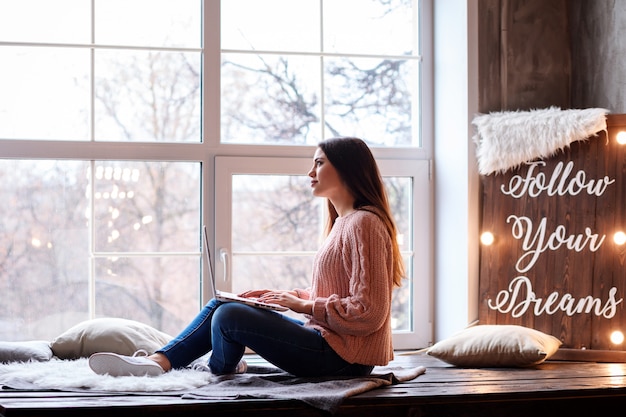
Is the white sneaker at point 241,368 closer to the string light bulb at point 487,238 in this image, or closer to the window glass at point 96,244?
the window glass at point 96,244

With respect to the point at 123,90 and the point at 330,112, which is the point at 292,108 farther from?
the point at 123,90

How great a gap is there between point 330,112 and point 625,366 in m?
1.71

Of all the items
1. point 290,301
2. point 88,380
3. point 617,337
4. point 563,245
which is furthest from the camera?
point 563,245

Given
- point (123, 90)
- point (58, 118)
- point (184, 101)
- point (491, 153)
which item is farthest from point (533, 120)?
point (58, 118)

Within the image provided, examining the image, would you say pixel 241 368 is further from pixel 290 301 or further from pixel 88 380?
pixel 88 380

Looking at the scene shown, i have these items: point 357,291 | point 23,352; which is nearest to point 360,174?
point 357,291

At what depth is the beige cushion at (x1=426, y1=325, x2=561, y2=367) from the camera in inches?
131

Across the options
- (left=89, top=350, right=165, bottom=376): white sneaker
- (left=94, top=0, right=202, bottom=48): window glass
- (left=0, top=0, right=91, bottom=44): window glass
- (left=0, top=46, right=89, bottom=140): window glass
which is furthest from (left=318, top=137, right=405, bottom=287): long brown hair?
(left=0, top=0, right=91, bottom=44): window glass

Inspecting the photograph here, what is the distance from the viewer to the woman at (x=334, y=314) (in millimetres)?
2859

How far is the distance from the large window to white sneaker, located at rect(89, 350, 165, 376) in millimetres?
853

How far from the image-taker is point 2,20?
12.3ft

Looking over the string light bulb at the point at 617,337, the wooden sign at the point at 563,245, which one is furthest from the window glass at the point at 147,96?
the string light bulb at the point at 617,337

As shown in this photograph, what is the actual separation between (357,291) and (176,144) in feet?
4.44

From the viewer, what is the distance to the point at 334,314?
9.40ft
